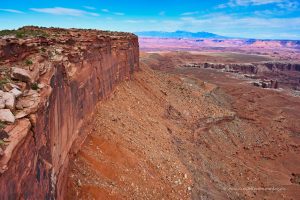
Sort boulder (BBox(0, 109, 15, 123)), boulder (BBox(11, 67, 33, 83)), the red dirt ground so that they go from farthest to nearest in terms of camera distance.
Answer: the red dirt ground → boulder (BBox(11, 67, 33, 83)) → boulder (BBox(0, 109, 15, 123))

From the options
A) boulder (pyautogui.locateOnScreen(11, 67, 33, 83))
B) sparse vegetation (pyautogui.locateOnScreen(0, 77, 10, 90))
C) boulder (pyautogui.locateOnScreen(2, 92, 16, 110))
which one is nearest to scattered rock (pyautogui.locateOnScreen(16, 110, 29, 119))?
boulder (pyautogui.locateOnScreen(2, 92, 16, 110))

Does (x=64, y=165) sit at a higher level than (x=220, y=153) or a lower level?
higher

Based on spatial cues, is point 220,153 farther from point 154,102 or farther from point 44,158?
point 44,158

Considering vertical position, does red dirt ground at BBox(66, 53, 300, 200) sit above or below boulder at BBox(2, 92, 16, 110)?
below

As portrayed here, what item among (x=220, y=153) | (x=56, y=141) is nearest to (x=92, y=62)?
(x=56, y=141)

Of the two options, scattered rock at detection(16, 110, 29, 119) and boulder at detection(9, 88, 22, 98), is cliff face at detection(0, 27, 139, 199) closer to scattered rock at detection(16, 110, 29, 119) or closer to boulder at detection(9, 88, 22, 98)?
scattered rock at detection(16, 110, 29, 119)

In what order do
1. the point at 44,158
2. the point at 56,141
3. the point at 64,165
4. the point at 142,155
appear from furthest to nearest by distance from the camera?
the point at 142,155 → the point at 64,165 → the point at 56,141 → the point at 44,158
